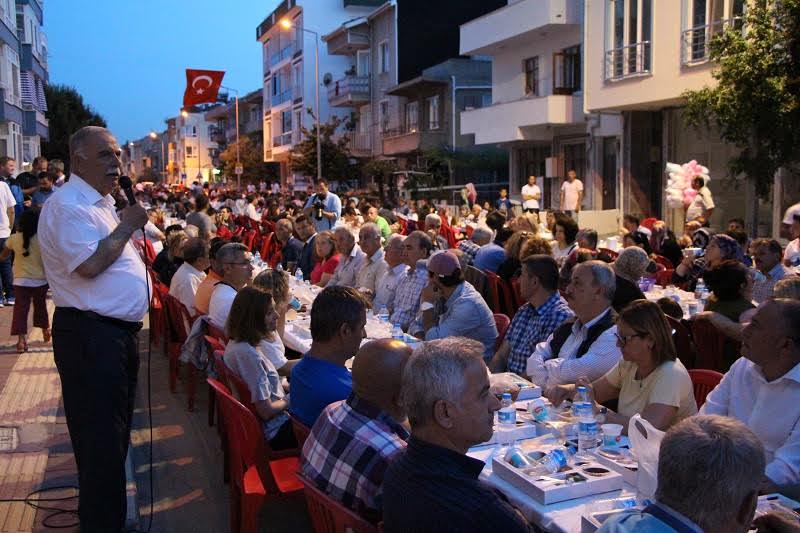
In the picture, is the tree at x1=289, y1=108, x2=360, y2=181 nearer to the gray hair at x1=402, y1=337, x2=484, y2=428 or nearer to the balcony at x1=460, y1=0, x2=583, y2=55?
the balcony at x1=460, y1=0, x2=583, y2=55

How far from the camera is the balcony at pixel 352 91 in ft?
134

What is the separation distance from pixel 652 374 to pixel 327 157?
3638cm

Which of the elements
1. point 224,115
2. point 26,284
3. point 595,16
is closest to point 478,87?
point 595,16

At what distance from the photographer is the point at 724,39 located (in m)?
13.7

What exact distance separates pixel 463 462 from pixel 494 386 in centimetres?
202

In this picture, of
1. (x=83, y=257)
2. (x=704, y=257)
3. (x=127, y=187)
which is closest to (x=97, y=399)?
(x=83, y=257)

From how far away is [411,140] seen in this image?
34.7 meters

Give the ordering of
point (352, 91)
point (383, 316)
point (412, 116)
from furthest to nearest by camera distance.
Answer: point (352, 91) < point (412, 116) < point (383, 316)

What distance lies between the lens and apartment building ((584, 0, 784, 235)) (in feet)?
57.4

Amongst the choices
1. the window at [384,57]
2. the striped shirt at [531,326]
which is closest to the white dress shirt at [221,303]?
the striped shirt at [531,326]

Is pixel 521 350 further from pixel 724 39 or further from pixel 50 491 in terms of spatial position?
pixel 724 39

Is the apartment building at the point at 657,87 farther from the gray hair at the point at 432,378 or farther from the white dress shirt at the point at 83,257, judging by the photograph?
the gray hair at the point at 432,378

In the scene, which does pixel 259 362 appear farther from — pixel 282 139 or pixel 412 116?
pixel 282 139

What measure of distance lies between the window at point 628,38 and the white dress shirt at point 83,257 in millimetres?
16911
